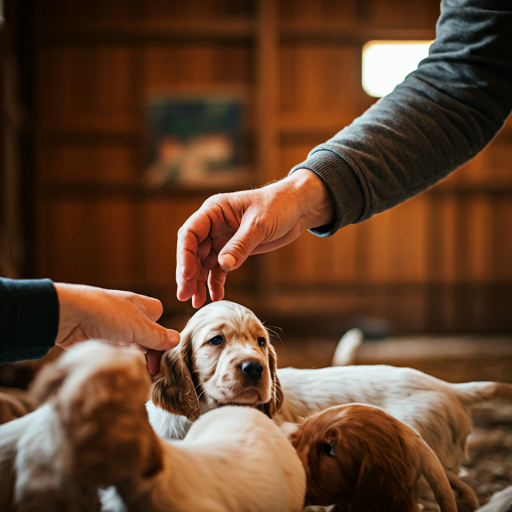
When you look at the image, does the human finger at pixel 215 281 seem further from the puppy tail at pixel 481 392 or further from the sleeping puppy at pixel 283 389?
A: the puppy tail at pixel 481 392

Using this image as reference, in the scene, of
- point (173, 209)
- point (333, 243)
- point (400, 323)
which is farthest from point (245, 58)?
point (400, 323)

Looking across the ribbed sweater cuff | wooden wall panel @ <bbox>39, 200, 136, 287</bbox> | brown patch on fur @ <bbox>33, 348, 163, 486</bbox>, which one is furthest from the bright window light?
brown patch on fur @ <bbox>33, 348, 163, 486</bbox>

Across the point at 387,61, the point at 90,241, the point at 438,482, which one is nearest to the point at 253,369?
the point at 438,482

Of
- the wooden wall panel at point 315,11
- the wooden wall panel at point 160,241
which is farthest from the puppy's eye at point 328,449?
the wooden wall panel at point 315,11

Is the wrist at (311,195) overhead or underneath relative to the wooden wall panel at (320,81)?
underneath

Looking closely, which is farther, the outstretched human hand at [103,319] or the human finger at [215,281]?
the human finger at [215,281]

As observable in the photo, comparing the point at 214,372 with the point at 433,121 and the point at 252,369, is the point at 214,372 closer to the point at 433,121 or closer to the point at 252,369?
the point at 252,369

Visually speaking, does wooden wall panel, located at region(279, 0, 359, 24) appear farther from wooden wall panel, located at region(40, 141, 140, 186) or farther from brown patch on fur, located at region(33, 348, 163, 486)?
brown patch on fur, located at region(33, 348, 163, 486)

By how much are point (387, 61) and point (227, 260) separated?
4279 mm

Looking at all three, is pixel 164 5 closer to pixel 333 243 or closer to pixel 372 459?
pixel 333 243

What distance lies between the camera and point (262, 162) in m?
4.45

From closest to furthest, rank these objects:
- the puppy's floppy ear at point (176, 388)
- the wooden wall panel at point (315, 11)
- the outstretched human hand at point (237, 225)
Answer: the puppy's floppy ear at point (176, 388), the outstretched human hand at point (237, 225), the wooden wall panel at point (315, 11)

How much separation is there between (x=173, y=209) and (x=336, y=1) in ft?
7.31

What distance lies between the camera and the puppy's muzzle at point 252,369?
0.58 meters
